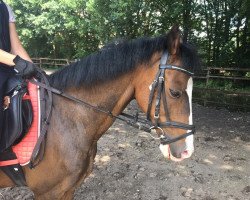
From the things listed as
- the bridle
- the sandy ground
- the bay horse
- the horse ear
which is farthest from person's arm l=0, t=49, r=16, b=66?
the sandy ground

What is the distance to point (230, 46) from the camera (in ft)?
46.3

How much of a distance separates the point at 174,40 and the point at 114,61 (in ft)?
1.82

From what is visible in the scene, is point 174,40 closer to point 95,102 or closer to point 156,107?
point 156,107

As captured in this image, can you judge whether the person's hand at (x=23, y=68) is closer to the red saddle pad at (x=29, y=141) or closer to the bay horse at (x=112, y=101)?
the red saddle pad at (x=29, y=141)

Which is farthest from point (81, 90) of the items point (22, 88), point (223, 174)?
point (223, 174)

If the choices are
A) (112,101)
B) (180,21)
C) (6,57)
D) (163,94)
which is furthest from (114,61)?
(180,21)

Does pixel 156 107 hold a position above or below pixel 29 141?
above

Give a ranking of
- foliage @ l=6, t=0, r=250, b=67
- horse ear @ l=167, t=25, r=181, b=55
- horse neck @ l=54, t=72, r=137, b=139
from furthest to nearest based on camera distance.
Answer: foliage @ l=6, t=0, r=250, b=67
horse neck @ l=54, t=72, r=137, b=139
horse ear @ l=167, t=25, r=181, b=55

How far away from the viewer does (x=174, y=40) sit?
7.74 feet

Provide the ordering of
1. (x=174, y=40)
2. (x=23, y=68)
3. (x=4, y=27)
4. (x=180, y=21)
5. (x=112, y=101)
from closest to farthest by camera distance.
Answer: (x=174, y=40), (x=23, y=68), (x=112, y=101), (x=4, y=27), (x=180, y=21)

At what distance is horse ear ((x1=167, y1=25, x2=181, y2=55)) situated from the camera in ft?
7.67

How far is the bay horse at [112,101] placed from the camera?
Answer: 240cm

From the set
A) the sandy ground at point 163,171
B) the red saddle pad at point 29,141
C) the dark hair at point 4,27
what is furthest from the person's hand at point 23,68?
the sandy ground at point 163,171

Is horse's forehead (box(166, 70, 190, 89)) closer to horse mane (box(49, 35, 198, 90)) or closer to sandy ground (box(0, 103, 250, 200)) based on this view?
horse mane (box(49, 35, 198, 90))
